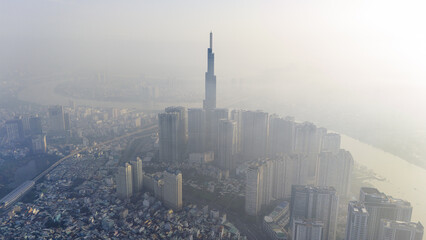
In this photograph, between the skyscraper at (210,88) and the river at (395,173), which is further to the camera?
the skyscraper at (210,88)

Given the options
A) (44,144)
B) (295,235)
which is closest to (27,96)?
(44,144)

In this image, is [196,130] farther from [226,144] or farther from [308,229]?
[308,229]

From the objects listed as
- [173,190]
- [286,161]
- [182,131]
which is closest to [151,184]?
[173,190]

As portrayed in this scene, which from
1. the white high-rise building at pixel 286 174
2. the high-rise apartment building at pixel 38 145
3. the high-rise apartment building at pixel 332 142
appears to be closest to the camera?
the white high-rise building at pixel 286 174

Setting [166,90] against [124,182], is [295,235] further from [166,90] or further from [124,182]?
[166,90]

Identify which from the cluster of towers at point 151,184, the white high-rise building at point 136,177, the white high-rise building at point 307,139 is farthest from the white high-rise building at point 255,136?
the white high-rise building at point 136,177

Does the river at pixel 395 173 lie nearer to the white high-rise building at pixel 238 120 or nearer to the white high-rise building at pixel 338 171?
the white high-rise building at pixel 338 171
